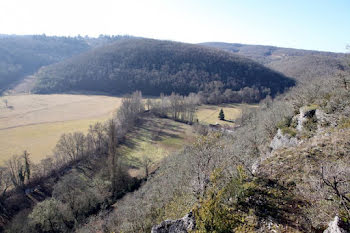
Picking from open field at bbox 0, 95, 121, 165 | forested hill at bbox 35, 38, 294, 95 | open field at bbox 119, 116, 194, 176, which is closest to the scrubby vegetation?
forested hill at bbox 35, 38, 294, 95

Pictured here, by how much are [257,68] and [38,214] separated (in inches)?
6851

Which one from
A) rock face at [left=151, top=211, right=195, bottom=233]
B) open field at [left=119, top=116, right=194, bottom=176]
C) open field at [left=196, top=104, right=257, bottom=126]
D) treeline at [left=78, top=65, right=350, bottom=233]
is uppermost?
treeline at [left=78, top=65, right=350, bottom=233]

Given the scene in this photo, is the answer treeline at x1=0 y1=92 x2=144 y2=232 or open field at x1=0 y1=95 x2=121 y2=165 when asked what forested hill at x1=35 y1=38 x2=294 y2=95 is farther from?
treeline at x1=0 y1=92 x2=144 y2=232

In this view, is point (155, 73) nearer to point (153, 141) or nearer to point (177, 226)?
point (153, 141)

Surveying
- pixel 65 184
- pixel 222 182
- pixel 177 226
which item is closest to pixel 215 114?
pixel 65 184

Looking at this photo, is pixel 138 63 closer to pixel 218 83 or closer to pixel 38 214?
pixel 218 83

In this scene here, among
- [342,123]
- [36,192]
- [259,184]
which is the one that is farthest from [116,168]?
[342,123]

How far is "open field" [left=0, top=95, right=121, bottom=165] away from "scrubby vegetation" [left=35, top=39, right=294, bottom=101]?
113ft

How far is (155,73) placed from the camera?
159125 millimetres

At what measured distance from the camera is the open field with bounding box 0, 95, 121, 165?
55.6 metres

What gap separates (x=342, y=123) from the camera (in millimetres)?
17359

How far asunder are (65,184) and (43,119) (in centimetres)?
6107

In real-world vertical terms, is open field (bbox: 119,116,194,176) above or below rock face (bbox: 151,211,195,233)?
below

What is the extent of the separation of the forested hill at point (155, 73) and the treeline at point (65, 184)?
9791 cm
